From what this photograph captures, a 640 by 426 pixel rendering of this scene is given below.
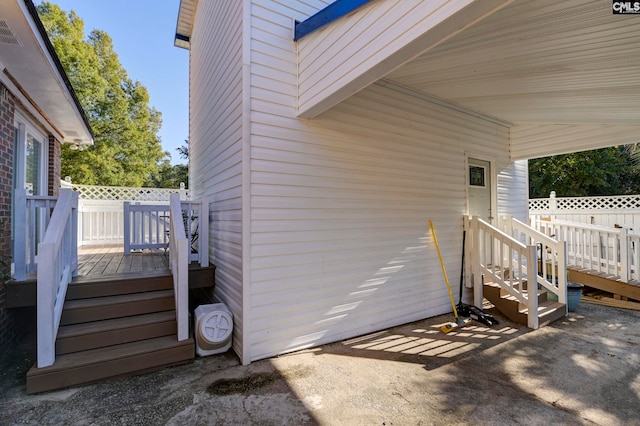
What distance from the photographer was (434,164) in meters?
4.73

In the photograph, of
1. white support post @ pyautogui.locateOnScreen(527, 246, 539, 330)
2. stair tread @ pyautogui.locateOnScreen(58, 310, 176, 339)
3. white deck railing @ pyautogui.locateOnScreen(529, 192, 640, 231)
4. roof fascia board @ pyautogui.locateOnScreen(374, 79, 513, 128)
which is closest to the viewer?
stair tread @ pyautogui.locateOnScreen(58, 310, 176, 339)

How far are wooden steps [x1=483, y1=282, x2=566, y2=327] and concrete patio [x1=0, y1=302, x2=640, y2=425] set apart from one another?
1.97 feet

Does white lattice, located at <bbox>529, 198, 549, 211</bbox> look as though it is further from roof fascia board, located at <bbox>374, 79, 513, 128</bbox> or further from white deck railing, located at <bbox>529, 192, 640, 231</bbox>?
roof fascia board, located at <bbox>374, 79, 513, 128</bbox>

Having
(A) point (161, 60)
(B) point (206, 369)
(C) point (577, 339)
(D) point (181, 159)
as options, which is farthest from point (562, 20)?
(D) point (181, 159)

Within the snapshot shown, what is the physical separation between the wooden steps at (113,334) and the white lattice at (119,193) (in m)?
5.41

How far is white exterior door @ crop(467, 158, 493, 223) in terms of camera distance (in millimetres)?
5543

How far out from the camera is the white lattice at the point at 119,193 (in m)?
7.67

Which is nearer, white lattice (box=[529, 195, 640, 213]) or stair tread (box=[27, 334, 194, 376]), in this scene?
stair tread (box=[27, 334, 194, 376])

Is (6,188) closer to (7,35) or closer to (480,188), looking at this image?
(7,35)

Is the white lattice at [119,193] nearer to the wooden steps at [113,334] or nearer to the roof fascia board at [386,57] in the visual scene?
the wooden steps at [113,334]

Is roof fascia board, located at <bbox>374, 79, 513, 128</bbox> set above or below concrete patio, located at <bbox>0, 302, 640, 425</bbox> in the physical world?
above

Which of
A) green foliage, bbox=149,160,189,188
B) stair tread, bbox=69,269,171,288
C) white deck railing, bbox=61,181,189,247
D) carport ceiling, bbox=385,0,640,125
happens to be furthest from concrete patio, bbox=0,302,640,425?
green foliage, bbox=149,160,189,188

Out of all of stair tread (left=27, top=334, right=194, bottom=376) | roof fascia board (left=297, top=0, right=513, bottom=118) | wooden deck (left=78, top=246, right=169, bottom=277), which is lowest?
stair tread (left=27, top=334, right=194, bottom=376)

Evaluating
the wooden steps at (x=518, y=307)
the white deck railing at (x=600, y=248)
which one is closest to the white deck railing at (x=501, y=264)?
the wooden steps at (x=518, y=307)
